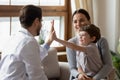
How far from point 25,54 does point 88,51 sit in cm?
73

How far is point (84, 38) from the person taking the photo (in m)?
2.30

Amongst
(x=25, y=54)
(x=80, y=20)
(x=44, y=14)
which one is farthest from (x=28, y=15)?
(x=44, y=14)

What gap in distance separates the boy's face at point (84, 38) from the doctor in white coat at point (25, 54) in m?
0.54

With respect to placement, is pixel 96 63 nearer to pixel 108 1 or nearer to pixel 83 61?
pixel 83 61

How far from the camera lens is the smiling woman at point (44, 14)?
318cm

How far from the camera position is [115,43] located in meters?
3.62

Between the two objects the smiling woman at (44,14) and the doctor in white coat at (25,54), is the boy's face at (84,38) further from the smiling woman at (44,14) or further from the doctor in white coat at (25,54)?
the smiling woman at (44,14)

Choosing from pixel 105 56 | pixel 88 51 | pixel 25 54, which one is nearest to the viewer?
pixel 25 54

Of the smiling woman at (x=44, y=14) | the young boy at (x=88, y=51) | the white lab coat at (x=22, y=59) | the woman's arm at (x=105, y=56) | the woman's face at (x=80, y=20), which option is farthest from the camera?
the smiling woman at (x=44, y=14)

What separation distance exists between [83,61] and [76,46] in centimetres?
16

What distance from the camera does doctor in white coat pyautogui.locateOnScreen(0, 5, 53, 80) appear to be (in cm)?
174

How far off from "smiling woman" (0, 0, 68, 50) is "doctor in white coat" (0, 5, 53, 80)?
131 centimetres

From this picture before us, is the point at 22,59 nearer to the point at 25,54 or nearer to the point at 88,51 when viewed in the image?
the point at 25,54

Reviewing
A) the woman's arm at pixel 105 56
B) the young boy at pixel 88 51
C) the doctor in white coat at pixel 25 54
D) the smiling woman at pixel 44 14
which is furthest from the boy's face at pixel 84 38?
the smiling woman at pixel 44 14
